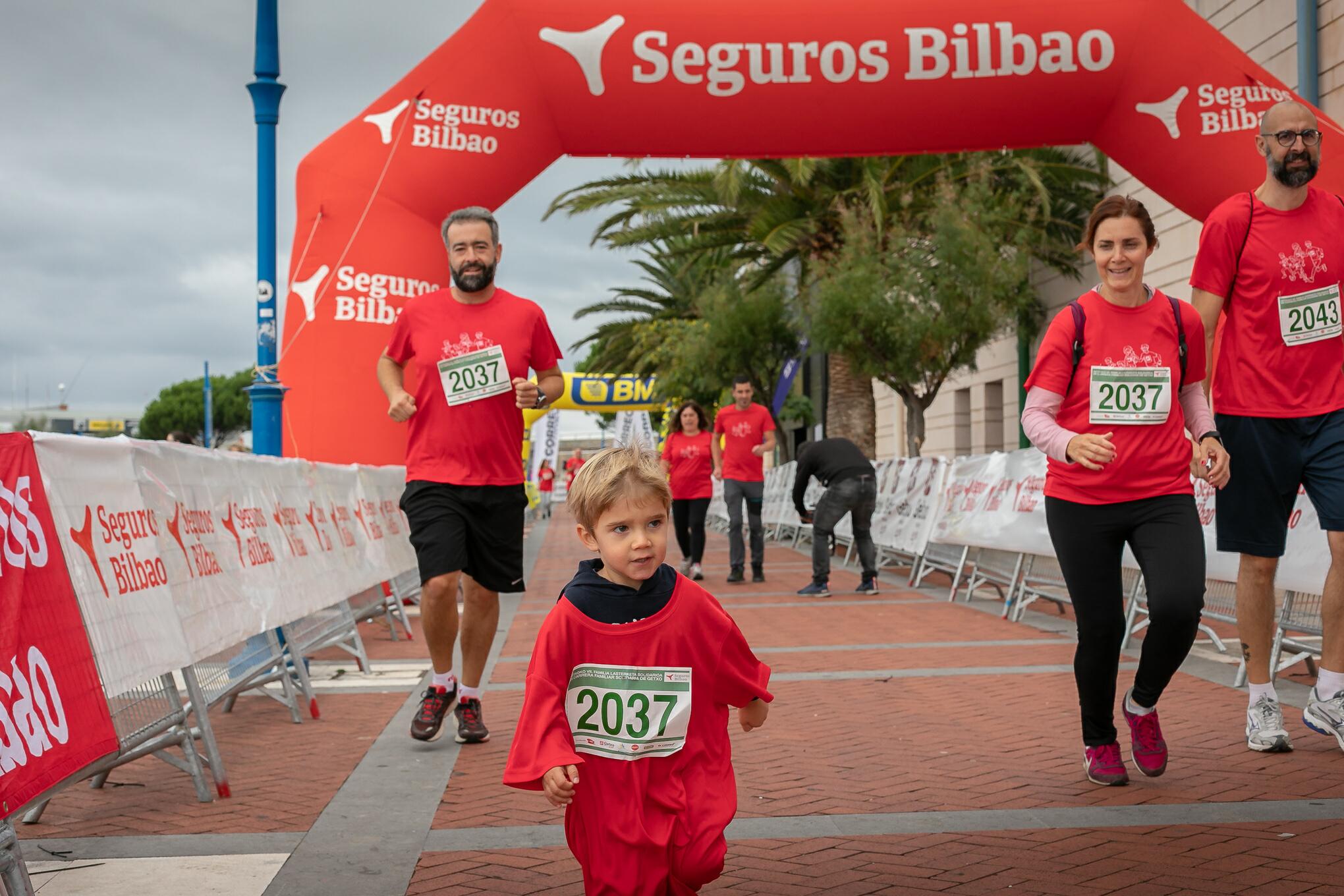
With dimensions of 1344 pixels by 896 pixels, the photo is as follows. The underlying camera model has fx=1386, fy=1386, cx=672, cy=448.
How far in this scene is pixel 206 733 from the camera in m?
4.89

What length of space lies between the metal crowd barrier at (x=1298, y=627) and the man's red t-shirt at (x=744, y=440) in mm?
8129

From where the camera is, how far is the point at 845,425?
Result: 79.5 ft

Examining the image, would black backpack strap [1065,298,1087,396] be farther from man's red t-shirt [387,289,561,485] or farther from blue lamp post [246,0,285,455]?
blue lamp post [246,0,285,455]

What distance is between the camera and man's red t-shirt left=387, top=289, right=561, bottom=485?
5746 mm

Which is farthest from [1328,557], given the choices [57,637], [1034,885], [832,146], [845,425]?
[845,425]

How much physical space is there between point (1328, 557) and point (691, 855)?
4579 millimetres

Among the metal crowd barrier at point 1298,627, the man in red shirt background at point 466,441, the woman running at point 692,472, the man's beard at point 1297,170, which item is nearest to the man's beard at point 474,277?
the man in red shirt background at point 466,441

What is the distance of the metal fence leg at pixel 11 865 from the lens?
118 inches

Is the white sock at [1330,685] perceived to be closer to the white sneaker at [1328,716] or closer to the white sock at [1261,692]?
the white sneaker at [1328,716]

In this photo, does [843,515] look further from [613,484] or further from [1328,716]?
[613,484]

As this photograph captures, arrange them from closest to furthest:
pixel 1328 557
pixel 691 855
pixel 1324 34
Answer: pixel 691 855, pixel 1328 557, pixel 1324 34

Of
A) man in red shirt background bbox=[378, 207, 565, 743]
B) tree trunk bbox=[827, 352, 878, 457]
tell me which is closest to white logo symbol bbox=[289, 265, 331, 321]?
man in red shirt background bbox=[378, 207, 565, 743]

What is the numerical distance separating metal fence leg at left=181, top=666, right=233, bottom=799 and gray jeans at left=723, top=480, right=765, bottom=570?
9913mm

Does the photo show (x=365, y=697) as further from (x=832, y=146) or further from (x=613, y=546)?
(x=832, y=146)
